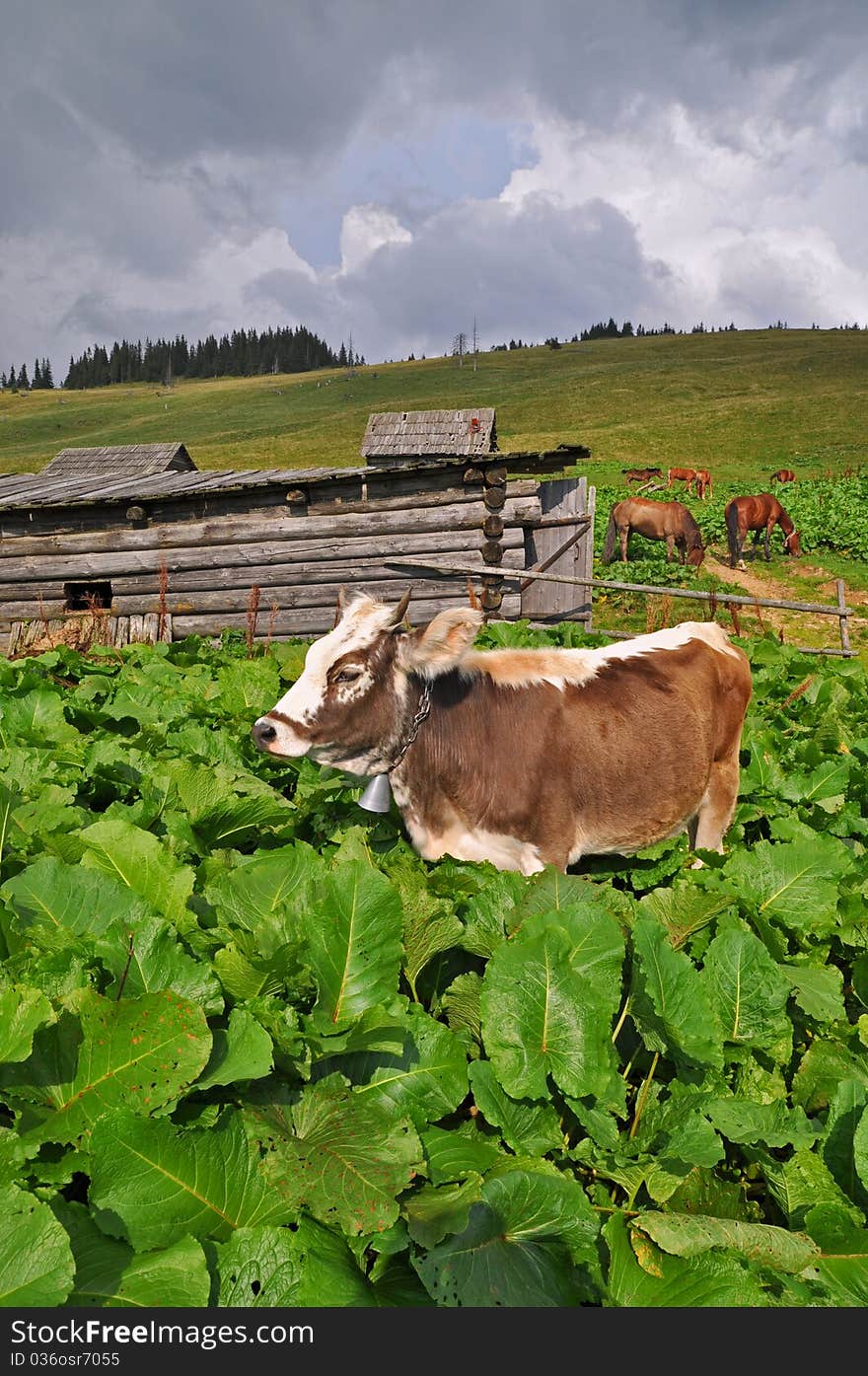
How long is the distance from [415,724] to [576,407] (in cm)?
7739

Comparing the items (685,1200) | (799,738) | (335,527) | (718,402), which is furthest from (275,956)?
(718,402)

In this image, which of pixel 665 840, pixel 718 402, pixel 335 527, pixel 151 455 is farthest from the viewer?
pixel 718 402

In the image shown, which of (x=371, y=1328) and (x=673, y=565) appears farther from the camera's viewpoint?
(x=673, y=565)

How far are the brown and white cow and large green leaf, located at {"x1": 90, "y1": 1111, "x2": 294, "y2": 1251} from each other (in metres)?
2.22

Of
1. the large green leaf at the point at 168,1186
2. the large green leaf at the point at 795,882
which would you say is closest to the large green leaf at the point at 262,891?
the large green leaf at the point at 168,1186

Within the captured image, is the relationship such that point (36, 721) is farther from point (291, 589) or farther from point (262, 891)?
point (291, 589)

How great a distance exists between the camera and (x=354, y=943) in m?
1.74

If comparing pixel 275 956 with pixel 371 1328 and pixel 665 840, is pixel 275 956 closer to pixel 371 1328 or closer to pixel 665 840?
pixel 371 1328

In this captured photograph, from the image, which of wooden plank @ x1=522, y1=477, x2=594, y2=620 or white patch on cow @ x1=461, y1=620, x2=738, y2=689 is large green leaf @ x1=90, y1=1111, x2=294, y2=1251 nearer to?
white patch on cow @ x1=461, y1=620, x2=738, y2=689

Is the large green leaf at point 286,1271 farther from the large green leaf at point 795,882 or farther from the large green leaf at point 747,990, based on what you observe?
the large green leaf at point 795,882

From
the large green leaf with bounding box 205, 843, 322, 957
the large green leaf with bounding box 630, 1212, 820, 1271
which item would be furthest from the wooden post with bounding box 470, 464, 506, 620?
the large green leaf with bounding box 630, 1212, 820, 1271

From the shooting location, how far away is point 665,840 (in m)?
4.39

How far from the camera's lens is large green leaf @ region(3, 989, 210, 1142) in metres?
1.39

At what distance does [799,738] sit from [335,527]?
9956mm
